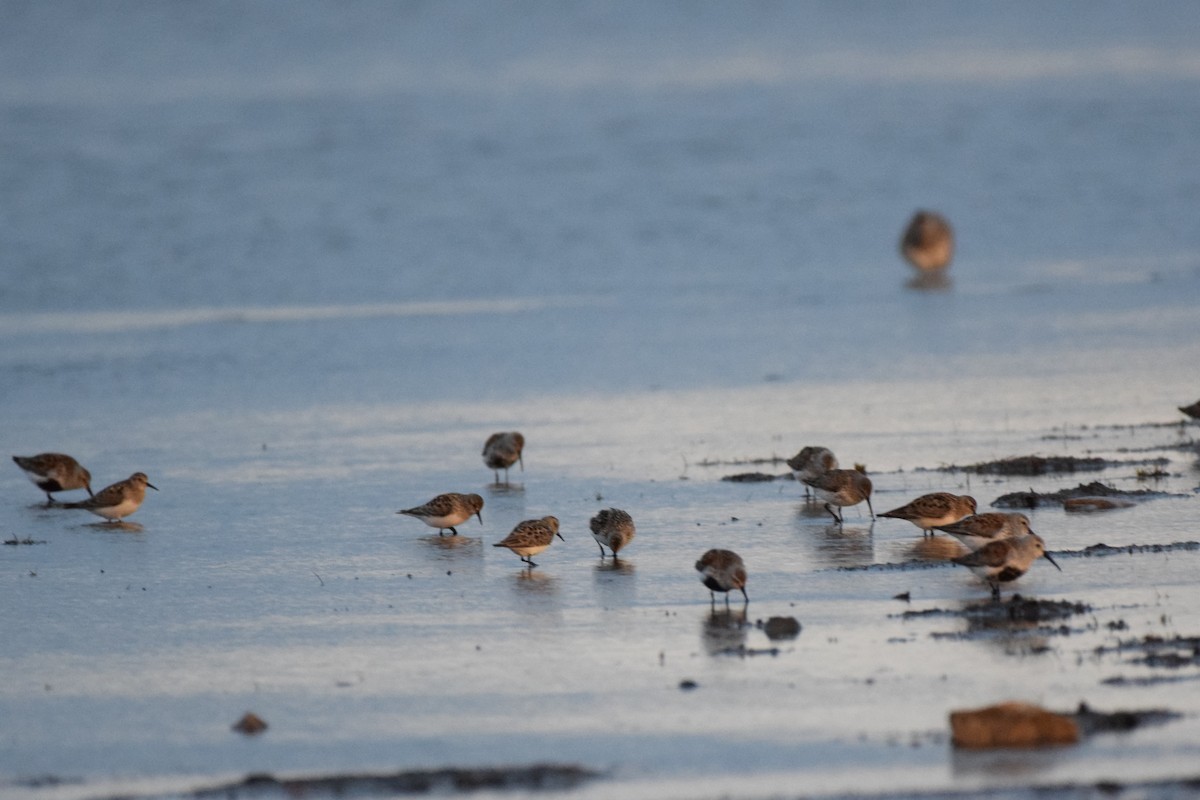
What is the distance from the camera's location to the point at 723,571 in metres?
11.2

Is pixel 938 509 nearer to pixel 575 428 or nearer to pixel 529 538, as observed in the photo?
pixel 529 538

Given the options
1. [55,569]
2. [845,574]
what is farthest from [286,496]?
[845,574]

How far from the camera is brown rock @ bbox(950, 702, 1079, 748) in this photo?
338 inches

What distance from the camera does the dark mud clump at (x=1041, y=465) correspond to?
15.4 m

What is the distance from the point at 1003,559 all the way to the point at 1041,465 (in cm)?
459

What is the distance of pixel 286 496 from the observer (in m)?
15.8

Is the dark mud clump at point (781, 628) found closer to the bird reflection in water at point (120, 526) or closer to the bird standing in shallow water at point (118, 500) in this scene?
the bird reflection in water at point (120, 526)

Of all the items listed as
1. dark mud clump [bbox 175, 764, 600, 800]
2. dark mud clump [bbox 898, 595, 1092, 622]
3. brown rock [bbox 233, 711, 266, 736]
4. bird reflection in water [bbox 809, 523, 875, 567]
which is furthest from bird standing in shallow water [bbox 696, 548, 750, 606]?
brown rock [bbox 233, 711, 266, 736]

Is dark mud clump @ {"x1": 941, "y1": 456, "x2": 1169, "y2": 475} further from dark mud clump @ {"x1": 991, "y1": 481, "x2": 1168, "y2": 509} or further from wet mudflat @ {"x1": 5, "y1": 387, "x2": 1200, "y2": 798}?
dark mud clump @ {"x1": 991, "y1": 481, "x2": 1168, "y2": 509}

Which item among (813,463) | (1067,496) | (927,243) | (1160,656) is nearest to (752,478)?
(813,463)

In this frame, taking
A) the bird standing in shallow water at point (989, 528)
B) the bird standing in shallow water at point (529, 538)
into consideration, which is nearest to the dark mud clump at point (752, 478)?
the bird standing in shallow water at point (529, 538)

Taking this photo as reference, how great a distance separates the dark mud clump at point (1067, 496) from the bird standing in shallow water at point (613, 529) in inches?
113

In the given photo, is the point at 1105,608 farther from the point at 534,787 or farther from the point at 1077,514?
the point at 534,787

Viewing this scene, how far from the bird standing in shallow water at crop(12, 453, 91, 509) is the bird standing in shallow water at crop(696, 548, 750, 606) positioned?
22.2ft
